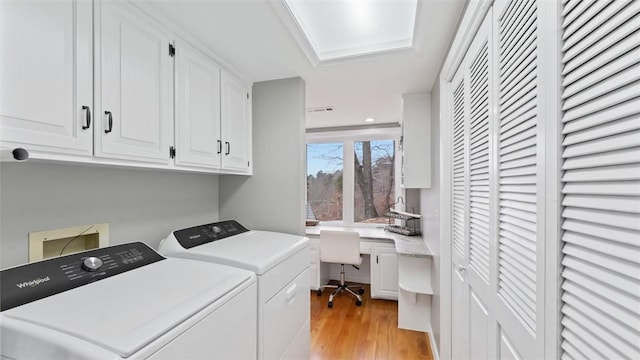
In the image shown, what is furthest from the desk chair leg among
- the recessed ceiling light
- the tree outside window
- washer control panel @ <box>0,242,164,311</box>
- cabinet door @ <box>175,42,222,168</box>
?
the recessed ceiling light

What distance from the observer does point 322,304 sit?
307cm

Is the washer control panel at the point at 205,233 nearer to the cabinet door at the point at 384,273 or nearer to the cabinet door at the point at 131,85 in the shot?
the cabinet door at the point at 131,85

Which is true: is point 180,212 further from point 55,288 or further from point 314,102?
point 314,102

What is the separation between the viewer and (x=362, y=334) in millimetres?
2465

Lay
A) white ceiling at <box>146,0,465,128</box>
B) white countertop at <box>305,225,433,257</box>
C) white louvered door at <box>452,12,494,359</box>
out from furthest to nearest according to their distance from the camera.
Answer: white countertop at <box>305,225,433,257</box>, white ceiling at <box>146,0,465,128</box>, white louvered door at <box>452,12,494,359</box>

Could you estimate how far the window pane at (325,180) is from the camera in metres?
4.10

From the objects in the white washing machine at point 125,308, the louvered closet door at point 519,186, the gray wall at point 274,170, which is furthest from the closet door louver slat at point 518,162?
the gray wall at point 274,170

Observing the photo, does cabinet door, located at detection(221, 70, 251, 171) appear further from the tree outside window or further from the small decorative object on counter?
the tree outside window

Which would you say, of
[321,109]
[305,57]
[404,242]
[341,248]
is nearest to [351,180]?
[341,248]

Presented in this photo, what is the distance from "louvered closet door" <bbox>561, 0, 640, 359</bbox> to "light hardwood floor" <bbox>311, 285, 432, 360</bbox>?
6.42 ft

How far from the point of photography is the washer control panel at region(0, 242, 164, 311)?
33.5 inches

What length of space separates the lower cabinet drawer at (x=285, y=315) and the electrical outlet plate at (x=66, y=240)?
90 cm

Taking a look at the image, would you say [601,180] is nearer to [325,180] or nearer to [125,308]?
[125,308]

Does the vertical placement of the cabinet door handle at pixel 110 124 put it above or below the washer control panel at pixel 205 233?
above
